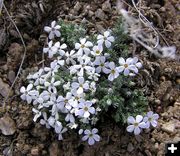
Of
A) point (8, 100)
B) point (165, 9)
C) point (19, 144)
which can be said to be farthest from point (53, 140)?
point (165, 9)

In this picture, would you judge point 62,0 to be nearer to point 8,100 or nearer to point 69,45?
point 69,45

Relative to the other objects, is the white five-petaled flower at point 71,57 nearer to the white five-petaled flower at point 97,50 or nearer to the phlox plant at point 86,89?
the phlox plant at point 86,89

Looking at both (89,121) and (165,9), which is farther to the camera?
(165,9)

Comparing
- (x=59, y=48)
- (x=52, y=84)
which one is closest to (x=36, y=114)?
(x=52, y=84)

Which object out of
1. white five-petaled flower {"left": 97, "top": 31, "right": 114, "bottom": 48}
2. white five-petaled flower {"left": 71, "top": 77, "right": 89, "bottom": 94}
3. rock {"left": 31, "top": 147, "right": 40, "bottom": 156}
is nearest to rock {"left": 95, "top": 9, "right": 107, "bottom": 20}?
white five-petaled flower {"left": 97, "top": 31, "right": 114, "bottom": 48}

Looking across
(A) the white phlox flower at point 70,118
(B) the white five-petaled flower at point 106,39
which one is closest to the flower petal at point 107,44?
(B) the white five-petaled flower at point 106,39

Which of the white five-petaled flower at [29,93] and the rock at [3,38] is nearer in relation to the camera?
the white five-petaled flower at [29,93]
